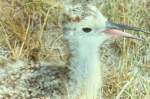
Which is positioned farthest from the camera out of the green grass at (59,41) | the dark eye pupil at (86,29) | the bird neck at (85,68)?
the green grass at (59,41)

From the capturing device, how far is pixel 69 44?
549 cm

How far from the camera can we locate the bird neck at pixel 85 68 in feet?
17.5

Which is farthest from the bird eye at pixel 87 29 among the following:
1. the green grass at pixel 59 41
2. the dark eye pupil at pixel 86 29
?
the green grass at pixel 59 41

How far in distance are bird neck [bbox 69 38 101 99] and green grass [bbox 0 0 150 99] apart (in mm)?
307

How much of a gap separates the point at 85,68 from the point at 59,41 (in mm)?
895

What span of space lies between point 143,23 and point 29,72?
1.43 metres

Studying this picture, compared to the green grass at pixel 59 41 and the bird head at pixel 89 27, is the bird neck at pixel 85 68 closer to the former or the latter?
the bird head at pixel 89 27

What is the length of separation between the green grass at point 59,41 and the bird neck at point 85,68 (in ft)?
1.01

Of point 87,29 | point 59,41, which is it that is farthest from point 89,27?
point 59,41

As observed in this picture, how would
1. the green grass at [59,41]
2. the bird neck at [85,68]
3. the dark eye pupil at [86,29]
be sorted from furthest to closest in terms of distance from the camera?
the green grass at [59,41] → the dark eye pupil at [86,29] → the bird neck at [85,68]

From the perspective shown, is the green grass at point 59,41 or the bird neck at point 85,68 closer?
the bird neck at point 85,68

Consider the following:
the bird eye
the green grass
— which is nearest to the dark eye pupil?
the bird eye

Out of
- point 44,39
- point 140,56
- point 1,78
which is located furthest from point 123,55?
point 1,78

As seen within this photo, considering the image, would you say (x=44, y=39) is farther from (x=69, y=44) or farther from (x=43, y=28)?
(x=69, y=44)
